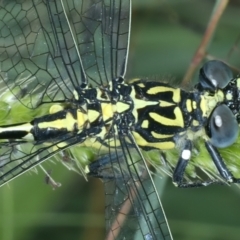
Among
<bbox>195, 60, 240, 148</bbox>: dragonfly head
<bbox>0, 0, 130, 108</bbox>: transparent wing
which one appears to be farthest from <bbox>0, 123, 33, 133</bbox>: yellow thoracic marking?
<bbox>195, 60, 240, 148</bbox>: dragonfly head

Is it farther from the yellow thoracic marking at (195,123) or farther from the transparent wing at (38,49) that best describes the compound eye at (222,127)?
the transparent wing at (38,49)

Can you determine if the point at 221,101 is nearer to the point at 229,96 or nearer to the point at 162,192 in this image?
the point at 229,96

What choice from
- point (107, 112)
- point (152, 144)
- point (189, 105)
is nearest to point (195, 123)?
point (189, 105)

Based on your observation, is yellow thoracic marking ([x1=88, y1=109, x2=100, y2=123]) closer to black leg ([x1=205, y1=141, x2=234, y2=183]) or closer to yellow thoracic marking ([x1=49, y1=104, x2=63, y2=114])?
yellow thoracic marking ([x1=49, y1=104, x2=63, y2=114])

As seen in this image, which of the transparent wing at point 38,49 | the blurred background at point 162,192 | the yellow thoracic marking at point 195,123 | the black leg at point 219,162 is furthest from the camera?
the blurred background at point 162,192

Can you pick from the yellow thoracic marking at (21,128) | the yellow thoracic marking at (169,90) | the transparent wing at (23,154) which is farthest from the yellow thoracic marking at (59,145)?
the yellow thoracic marking at (169,90)

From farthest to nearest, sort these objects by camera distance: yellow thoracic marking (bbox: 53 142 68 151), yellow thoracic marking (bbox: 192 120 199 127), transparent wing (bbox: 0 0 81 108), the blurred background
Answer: the blurred background, transparent wing (bbox: 0 0 81 108), yellow thoracic marking (bbox: 192 120 199 127), yellow thoracic marking (bbox: 53 142 68 151)
